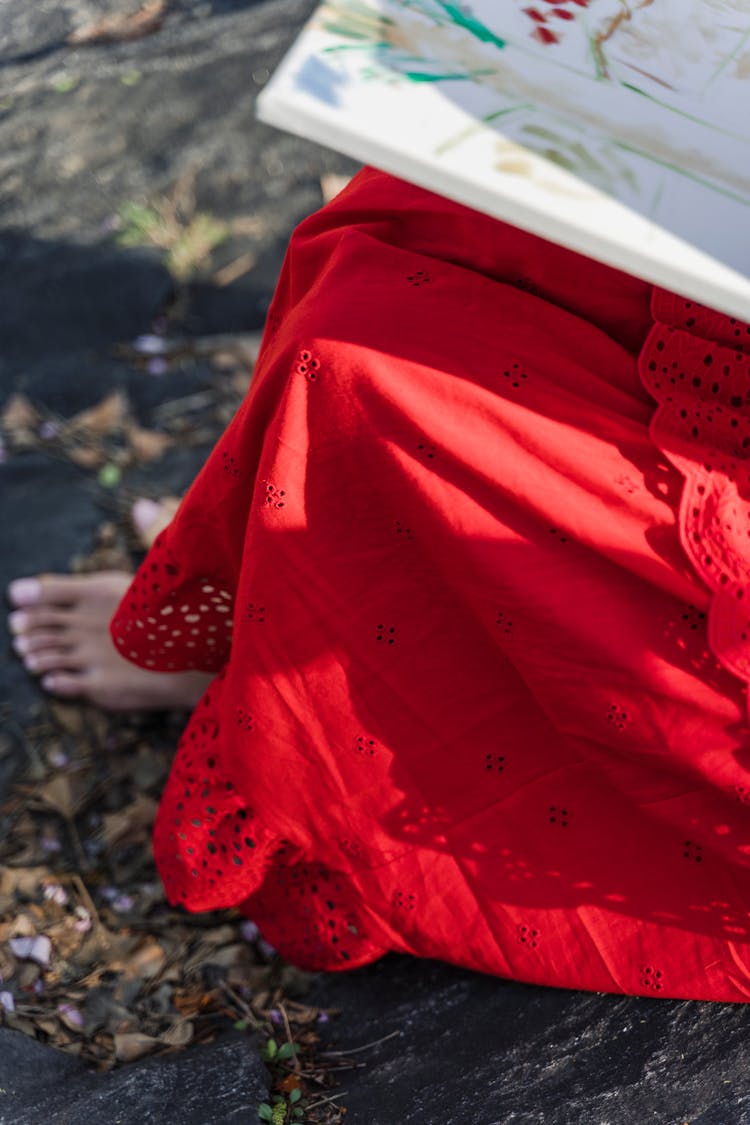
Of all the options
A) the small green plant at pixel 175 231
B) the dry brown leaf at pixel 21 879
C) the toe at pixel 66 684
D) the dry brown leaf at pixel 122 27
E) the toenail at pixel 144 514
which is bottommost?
the dry brown leaf at pixel 21 879

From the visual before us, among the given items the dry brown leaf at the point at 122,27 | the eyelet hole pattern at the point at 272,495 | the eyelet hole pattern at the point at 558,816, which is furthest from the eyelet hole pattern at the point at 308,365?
the dry brown leaf at the point at 122,27

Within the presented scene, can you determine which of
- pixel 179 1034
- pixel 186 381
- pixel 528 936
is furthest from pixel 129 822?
pixel 186 381

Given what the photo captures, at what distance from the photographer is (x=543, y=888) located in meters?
1.22

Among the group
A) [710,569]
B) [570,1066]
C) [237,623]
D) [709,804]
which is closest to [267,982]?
[570,1066]

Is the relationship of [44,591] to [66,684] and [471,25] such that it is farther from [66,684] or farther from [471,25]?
[471,25]

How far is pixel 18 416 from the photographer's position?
2123 millimetres

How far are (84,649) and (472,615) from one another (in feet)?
2.75

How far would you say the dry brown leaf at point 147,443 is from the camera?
6.94 ft

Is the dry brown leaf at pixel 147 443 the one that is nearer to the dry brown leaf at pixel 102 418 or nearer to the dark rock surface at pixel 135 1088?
the dry brown leaf at pixel 102 418

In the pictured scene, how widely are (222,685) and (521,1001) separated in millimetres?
549

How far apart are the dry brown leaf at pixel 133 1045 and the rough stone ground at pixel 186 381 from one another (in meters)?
0.07

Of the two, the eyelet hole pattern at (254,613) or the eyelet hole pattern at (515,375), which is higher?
the eyelet hole pattern at (515,375)

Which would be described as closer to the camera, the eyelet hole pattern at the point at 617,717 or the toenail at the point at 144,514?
the eyelet hole pattern at the point at 617,717

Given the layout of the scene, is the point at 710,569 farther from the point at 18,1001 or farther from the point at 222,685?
the point at 18,1001
